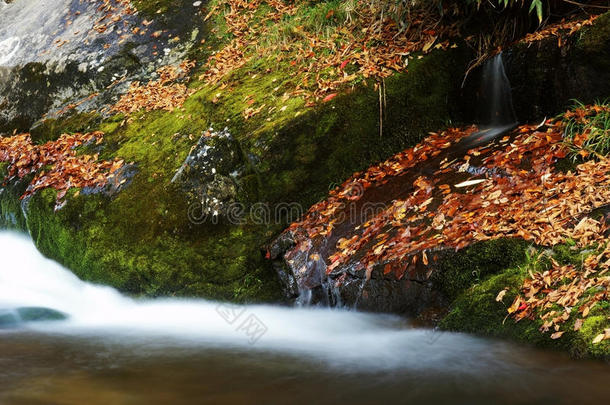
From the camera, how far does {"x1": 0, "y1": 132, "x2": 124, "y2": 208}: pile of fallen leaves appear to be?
6312 millimetres

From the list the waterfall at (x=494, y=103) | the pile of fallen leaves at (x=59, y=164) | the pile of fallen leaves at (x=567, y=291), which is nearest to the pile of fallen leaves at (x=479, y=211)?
the pile of fallen leaves at (x=567, y=291)

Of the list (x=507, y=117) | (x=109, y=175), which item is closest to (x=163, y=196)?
(x=109, y=175)

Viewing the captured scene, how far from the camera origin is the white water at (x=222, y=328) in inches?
132

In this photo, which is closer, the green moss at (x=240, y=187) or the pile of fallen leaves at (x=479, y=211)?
the pile of fallen leaves at (x=479, y=211)

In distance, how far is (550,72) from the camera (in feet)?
17.7

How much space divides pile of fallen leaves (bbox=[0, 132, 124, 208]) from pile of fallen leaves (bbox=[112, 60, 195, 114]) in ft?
2.52

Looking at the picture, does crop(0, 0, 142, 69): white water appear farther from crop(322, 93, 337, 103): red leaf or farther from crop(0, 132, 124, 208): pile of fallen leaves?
crop(322, 93, 337, 103): red leaf

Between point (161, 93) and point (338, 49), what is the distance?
292cm

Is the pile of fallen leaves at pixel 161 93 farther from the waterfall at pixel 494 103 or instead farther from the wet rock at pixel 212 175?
the waterfall at pixel 494 103

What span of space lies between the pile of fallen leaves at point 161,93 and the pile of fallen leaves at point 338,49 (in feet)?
1.47

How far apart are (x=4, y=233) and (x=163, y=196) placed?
3249 millimetres

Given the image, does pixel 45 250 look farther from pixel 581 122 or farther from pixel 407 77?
pixel 581 122

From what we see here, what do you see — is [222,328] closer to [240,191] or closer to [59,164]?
[240,191]

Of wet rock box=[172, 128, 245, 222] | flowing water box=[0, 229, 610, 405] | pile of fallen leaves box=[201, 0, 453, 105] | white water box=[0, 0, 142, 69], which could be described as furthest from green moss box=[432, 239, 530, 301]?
white water box=[0, 0, 142, 69]
